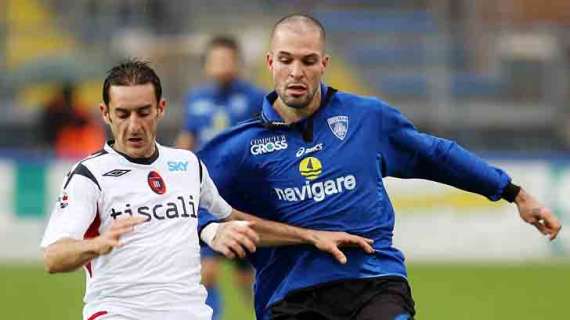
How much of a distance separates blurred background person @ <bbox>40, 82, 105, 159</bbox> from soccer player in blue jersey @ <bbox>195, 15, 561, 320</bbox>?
11.1 m

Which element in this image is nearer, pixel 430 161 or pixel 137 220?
pixel 137 220

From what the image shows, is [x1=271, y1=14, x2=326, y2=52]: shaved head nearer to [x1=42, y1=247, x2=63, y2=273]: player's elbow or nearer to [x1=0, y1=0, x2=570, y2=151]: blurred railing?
[x1=42, y1=247, x2=63, y2=273]: player's elbow

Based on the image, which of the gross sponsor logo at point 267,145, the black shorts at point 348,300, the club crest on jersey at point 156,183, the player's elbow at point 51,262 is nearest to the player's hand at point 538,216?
the black shorts at point 348,300

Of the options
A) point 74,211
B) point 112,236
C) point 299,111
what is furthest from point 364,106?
point 112,236

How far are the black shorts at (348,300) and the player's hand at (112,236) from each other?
4.42 ft

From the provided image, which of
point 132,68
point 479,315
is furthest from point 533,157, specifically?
point 132,68

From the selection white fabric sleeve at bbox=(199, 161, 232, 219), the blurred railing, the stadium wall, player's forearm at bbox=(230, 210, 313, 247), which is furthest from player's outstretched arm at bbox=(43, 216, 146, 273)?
the blurred railing

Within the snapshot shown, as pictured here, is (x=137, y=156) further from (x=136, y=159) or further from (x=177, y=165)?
(x=177, y=165)

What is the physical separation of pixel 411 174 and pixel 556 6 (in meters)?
19.2

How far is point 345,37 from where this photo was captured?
75.4 ft

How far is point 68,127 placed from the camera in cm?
1816

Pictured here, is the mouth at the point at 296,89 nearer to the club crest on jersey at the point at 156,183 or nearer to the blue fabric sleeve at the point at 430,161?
the blue fabric sleeve at the point at 430,161

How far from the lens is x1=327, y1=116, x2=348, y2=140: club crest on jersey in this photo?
22.1 ft

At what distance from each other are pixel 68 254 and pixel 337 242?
151 centimetres
